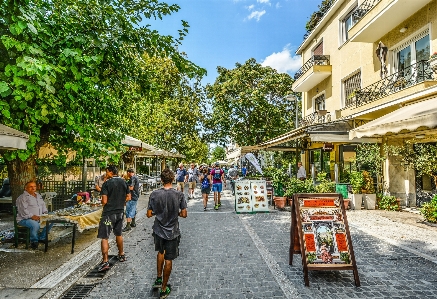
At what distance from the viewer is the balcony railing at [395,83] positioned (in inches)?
398

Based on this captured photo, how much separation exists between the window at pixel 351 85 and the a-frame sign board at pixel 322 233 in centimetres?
1086

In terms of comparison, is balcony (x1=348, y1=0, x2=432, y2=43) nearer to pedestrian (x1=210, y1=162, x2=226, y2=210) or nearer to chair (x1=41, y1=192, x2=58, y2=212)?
pedestrian (x1=210, y1=162, x2=226, y2=210)

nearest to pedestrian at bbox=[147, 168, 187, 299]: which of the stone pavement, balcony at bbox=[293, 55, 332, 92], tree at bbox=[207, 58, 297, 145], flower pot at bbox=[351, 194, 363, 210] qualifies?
the stone pavement

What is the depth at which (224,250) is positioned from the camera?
624 centimetres

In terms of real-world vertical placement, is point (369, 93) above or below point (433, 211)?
above

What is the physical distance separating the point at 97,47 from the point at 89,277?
4.18 metres

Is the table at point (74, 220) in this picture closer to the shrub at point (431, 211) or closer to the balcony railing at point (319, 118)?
the shrub at point (431, 211)

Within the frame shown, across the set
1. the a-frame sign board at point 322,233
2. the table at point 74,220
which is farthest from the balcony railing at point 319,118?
the table at point 74,220

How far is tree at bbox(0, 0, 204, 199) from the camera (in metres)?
4.70

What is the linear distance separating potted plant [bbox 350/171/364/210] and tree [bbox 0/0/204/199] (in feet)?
25.8

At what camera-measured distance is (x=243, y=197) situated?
10.9 metres

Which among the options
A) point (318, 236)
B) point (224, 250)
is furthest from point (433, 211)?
point (224, 250)

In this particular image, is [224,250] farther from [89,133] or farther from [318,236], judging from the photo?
[89,133]

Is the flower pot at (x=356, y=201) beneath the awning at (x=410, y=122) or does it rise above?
beneath
